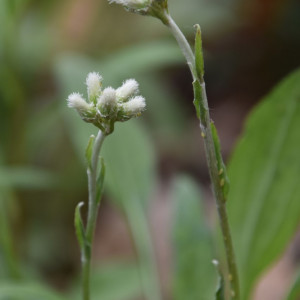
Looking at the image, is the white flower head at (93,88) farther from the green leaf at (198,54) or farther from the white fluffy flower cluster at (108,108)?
the green leaf at (198,54)

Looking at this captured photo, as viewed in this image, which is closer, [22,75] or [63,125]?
[22,75]

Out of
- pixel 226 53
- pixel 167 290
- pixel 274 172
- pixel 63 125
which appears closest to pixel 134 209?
pixel 274 172

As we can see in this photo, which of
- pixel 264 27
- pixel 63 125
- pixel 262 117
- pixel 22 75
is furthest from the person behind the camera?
pixel 264 27

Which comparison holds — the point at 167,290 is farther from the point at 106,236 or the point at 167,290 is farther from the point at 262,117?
the point at 262,117

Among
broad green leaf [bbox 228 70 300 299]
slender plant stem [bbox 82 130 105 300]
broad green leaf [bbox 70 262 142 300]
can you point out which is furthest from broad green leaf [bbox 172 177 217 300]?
slender plant stem [bbox 82 130 105 300]

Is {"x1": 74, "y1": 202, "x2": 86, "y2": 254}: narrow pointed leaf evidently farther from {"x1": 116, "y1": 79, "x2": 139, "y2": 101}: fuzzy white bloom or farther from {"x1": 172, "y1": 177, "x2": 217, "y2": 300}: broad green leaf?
{"x1": 172, "y1": 177, "x2": 217, "y2": 300}: broad green leaf

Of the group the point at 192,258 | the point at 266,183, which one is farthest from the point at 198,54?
the point at 192,258

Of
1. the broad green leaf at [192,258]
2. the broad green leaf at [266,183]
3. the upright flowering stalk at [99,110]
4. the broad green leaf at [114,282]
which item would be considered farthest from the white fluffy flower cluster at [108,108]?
the broad green leaf at [114,282]

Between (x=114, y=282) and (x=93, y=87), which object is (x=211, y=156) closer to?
(x=93, y=87)

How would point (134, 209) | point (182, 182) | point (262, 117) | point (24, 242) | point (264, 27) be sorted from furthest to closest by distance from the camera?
point (264, 27) → point (24, 242) → point (134, 209) → point (182, 182) → point (262, 117)
